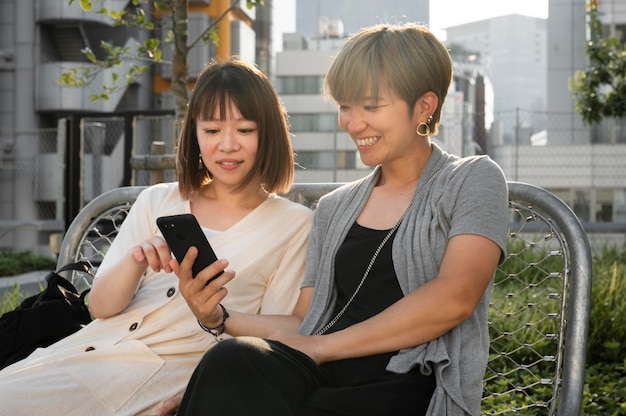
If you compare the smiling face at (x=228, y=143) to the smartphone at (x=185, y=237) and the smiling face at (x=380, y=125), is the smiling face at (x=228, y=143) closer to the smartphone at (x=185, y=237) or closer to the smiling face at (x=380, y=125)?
the smiling face at (x=380, y=125)

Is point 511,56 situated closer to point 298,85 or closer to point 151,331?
point 298,85

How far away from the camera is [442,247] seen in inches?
Answer: 98.4

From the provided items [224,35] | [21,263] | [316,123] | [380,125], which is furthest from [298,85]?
[380,125]

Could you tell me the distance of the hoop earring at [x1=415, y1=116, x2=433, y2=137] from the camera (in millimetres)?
2662

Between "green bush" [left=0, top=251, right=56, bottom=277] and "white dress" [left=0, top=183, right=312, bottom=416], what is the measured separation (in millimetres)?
12118

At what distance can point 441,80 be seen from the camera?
8.65 feet

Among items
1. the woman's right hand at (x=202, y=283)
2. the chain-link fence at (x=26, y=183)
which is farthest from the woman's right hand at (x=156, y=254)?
the chain-link fence at (x=26, y=183)

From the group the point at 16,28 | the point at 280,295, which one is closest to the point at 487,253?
the point at 280,295

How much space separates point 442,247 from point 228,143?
0.77 meters

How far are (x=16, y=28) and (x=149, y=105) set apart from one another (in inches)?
231

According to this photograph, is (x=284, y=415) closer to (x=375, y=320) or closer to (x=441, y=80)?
(x=375, y=320)

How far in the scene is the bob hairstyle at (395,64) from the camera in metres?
2.57

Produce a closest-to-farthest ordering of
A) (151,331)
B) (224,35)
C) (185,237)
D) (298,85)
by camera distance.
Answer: (185,237)
(151,331)
(224,35)
(298,85)

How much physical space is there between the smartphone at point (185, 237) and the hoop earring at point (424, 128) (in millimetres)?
713
